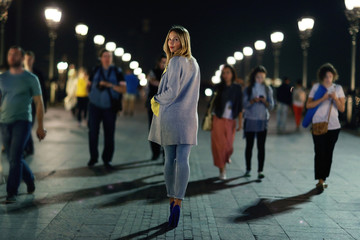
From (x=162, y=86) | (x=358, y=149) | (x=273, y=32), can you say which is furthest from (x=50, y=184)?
(x=273, y=32)

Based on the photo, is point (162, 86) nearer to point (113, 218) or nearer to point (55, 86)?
point (113, 218)

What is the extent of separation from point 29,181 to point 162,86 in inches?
91.0

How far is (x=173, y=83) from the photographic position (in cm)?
484

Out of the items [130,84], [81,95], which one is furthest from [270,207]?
[130,84]

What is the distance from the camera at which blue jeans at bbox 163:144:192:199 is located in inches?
198

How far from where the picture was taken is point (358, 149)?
456 inches

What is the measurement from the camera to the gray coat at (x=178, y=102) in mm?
4855

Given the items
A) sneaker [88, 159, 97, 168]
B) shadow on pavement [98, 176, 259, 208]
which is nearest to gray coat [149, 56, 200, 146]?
shadow on pavement [98, 176, 259, 208]

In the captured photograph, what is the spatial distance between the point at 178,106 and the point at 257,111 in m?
3.27

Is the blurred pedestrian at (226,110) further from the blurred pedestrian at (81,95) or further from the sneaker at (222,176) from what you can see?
the blurred pedestrian at (81,95)

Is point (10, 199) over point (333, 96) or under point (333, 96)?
under

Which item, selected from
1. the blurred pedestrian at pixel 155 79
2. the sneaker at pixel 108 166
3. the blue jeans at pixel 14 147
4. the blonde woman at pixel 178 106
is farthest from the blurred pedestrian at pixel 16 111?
the blurred pedestrian at pixel 155 79

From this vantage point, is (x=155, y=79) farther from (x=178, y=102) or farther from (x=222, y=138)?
(x=178, y=102)

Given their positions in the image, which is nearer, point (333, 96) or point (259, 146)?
point (333, 96)
